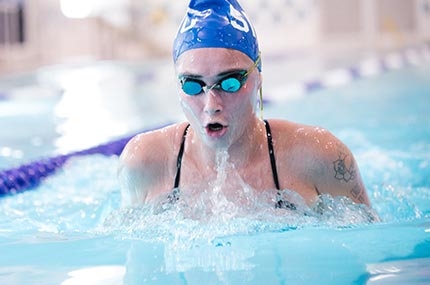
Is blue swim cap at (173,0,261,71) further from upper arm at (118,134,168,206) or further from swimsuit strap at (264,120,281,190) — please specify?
upper arm at (118,134,168,206)

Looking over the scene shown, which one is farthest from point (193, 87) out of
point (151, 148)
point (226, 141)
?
point (151, 148)

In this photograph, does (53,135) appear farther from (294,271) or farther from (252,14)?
(252,14)

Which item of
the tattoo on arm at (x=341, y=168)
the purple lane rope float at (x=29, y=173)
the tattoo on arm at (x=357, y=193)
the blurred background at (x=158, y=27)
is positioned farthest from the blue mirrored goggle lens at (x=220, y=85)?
the blurred background at (x=158, y=27)

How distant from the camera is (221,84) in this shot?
85.3 inches

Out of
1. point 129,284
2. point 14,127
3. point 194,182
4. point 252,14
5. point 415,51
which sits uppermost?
point 252,14

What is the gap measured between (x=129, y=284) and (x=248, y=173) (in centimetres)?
77

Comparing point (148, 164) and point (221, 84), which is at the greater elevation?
point (221, 84)

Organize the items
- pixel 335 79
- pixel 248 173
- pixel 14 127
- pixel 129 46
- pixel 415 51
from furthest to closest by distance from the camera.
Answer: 1. pixel 129 46
2. pixel 415 51
3. pixel 335 79
4. pixel 14 127
5. pixel 248 173

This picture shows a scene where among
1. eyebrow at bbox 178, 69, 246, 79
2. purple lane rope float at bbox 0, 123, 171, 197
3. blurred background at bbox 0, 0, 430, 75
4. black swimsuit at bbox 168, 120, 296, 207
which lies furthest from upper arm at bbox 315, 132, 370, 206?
blurred background at bbox 0, 0, 430, 75

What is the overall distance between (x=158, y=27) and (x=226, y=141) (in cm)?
1244

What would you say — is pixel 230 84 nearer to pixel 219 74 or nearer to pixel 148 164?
pixel 219 74

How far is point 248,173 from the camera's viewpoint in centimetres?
238

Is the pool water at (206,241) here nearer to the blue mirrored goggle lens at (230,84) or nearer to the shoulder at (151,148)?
the shoulder at (151,148)

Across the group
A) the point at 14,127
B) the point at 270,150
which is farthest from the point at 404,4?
the point at 270,150
